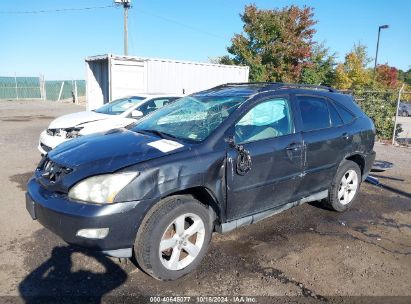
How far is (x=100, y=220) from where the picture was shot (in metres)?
2.70

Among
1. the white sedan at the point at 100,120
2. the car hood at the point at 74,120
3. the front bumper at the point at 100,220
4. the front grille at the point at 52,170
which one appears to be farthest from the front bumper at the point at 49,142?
the front bumper at the point at 100,220

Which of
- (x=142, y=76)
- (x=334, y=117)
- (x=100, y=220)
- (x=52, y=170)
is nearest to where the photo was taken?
(x=100, y=220)

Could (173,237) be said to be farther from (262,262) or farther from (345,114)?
(345,114)

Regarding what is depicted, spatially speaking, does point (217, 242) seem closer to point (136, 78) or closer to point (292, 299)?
point (292, 299)

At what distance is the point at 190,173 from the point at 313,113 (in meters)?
2.03

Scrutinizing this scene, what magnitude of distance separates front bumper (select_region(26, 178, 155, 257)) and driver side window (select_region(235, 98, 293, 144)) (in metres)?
1.22

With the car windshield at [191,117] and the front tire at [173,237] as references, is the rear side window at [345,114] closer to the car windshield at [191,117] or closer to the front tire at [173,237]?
the car windshield at [191,117]

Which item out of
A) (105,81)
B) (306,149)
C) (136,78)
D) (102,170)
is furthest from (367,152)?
(105,81)

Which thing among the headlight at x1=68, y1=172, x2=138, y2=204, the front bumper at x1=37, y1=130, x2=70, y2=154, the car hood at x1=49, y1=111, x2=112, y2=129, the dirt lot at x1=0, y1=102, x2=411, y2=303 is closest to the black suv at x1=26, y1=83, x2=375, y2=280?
the headlight at x1=68, y1=172, x2=138, y2=204

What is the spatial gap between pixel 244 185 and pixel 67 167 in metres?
1.64

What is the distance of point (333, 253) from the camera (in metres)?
3.71

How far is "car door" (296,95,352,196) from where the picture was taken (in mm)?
4109

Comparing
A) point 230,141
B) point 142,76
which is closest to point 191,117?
point 230,141

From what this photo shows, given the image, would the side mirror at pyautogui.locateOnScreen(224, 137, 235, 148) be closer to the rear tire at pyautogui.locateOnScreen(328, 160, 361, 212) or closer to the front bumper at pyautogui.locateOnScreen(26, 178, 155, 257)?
the front bumper at pyautogui.locateOnScreen(26, 178, 155, 257)
